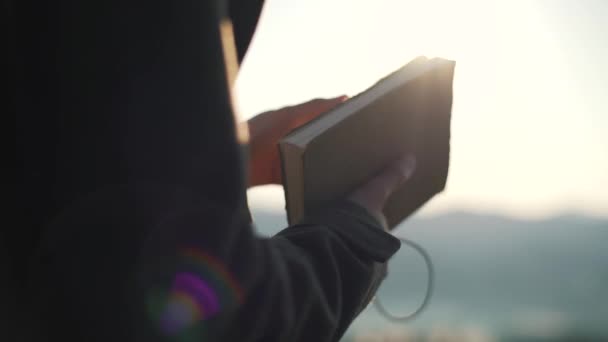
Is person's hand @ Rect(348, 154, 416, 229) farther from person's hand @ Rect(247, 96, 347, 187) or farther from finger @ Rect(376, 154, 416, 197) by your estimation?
person's hand @ Rect(247, 96, 347, 187)

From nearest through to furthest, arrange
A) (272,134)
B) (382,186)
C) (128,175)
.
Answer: (128,175) → (382,186) → (272,134)

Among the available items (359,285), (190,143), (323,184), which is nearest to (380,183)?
(323,184)

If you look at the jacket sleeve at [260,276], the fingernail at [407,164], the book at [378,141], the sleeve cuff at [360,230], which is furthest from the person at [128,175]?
the fingernail at [407,164]

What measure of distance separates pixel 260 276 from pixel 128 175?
0.33ft

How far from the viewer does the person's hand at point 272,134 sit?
699 millimetres

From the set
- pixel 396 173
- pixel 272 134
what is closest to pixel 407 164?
pixel 396 173

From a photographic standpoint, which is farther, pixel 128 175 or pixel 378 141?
pixel 378 141

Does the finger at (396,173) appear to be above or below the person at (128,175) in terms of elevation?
below

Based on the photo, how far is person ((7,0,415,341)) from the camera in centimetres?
27

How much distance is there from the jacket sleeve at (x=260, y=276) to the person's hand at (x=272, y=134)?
234 mm

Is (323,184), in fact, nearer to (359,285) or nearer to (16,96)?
(359,285)

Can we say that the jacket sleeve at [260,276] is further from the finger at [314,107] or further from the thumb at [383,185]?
the finger at [314,107]

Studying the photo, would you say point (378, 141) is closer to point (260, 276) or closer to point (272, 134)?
point (272, 134)

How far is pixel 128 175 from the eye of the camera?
0.28m
